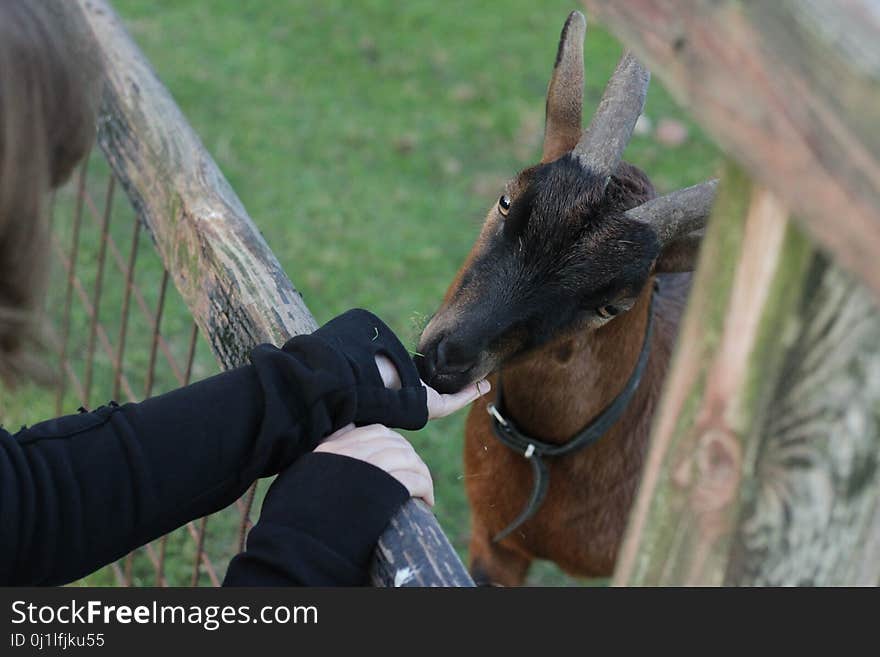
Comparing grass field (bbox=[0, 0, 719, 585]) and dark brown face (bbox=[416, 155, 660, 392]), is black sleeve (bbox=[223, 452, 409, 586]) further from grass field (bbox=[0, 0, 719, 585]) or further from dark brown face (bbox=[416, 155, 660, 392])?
grass field (bbox=[0, 0, 719, 585])

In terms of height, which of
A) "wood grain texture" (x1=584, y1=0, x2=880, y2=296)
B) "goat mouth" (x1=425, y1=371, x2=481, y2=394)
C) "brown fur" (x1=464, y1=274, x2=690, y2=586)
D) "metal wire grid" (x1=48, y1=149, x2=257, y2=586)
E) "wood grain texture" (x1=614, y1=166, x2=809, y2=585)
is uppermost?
"wood grain texture" (x1=584, y1=0, x2=880, y2=296)

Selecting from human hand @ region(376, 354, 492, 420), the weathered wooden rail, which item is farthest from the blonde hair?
the weathered wooden rail

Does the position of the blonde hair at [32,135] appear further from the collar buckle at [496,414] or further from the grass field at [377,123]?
the grass field at [377,123]

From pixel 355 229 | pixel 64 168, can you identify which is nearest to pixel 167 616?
pixel 64 168

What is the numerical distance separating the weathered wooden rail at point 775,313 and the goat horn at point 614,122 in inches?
52.5

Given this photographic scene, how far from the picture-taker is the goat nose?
218cm

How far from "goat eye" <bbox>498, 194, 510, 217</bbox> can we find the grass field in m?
1.69

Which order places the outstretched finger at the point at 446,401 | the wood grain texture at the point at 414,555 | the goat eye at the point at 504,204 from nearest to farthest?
the wood grain texture at the point at 414,555, the outstretched finger at the point at 446,401, the goat eye at the point at 504,204

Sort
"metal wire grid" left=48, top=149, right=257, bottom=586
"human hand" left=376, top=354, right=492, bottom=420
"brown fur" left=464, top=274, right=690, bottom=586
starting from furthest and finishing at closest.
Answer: "metal wire grid" left=48, top=149, right=257, bottom=586
"brown fur" left=464, top=274, right=690, bottom=586
"human hand" left=376, top=354, right=492, bottom=420

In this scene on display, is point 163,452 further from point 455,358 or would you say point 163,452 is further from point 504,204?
point 504,204

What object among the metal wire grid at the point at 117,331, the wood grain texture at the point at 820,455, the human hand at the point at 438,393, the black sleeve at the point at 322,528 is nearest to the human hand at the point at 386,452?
the black sleeve at the point at 322,528

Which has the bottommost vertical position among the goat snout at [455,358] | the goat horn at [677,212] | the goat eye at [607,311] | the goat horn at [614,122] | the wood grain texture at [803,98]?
the goat snout at [455,358]

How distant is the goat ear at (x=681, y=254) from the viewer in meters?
2.31

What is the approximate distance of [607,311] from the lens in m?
2.37
